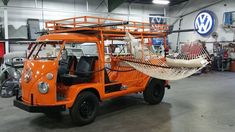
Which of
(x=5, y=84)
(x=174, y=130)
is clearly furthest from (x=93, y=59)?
(x=5, y=84)

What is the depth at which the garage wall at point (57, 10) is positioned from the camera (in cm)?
1261

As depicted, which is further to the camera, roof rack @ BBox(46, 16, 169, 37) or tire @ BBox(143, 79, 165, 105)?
tire @ BBox(143, 79, 165, 105)

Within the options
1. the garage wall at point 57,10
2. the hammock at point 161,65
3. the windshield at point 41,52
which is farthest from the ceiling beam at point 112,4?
the windshield at point 41,52

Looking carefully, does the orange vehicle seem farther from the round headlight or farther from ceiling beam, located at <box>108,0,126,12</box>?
ceiling beam, located at <box>108,0,126,12</box>

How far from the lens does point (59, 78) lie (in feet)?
15.5

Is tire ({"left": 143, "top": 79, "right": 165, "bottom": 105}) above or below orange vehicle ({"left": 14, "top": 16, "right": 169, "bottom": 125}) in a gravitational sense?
below

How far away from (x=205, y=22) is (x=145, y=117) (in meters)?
12.6

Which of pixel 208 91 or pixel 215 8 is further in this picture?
pixel 215 8

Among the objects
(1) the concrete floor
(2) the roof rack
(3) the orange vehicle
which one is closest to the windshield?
(3) the orange vehicle

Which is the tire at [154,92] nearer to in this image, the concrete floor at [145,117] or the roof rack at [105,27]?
the concrete floor at [145,117]

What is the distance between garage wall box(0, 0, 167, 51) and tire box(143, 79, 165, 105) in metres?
8.87

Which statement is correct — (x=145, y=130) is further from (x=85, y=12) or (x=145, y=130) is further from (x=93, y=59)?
(x=85, y=12)

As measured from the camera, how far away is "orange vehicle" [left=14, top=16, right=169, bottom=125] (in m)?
4.25

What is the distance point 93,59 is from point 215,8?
12785 millimetres
